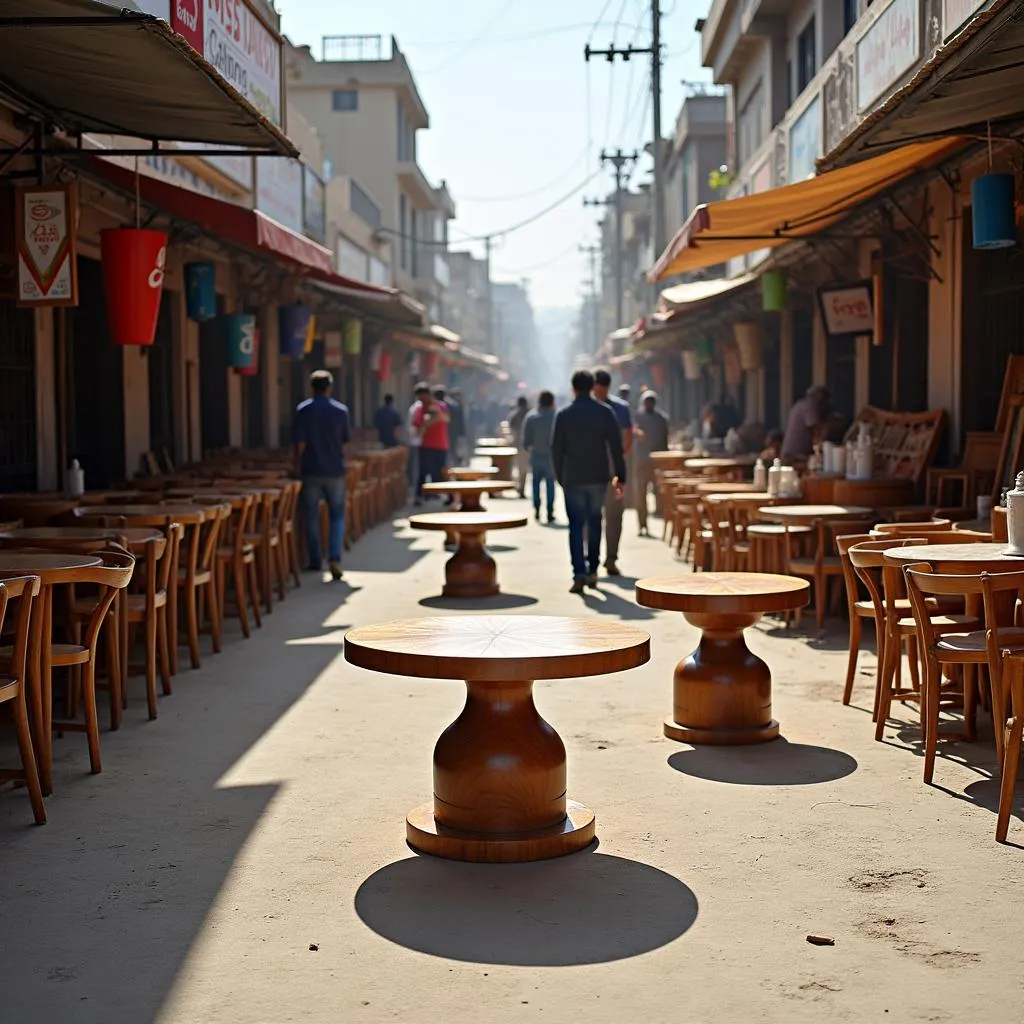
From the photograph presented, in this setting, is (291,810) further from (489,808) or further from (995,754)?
(995,754)

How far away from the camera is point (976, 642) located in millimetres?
6223

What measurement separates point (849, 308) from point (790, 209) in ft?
9.36

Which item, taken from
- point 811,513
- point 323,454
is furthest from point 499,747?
point 323,454

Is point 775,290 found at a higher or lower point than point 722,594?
higher

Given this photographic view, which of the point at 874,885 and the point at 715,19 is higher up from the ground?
the point at 715,19

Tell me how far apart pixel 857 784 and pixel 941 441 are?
6.56 m

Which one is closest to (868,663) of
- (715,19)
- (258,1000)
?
(258,1000)

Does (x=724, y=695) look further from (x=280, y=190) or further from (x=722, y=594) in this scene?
(x=280, y=190)

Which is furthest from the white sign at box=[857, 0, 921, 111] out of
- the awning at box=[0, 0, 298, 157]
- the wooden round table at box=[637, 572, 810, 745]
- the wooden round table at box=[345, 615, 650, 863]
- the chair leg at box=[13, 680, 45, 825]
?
the chair leg at box=[13, 680, 45, 825]

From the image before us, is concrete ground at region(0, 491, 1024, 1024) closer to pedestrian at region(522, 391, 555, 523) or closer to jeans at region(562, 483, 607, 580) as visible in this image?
jeans at region(562, 483, 607, 580)

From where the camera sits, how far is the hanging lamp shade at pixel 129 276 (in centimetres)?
977

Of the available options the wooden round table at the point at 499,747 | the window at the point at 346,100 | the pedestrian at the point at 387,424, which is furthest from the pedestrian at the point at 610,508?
the window at the point at 346,100

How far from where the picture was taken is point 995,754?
6.45 metres

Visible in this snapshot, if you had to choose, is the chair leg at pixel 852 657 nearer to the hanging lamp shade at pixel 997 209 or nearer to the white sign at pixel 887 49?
the hanging lamp shade at pixel 997 209
